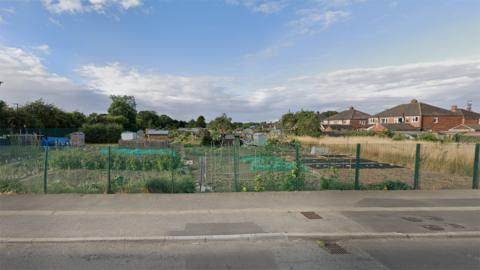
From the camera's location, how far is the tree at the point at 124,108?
77250 millimetres

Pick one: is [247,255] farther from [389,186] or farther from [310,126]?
[310,126]

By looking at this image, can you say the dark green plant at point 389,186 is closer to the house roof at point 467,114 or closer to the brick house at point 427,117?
the brick house at point 427,117

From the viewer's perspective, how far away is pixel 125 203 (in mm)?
6809

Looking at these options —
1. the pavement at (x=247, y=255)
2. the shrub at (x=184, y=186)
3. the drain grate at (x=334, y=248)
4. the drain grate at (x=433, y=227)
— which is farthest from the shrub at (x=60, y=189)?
the drain grate at (x=433, y=227)

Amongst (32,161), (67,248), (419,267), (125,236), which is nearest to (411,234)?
(419,267)

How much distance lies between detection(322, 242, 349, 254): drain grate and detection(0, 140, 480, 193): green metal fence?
12.2 ft

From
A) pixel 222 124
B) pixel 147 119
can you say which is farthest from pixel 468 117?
pixel 147 119

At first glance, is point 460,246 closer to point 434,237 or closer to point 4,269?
point 434,237

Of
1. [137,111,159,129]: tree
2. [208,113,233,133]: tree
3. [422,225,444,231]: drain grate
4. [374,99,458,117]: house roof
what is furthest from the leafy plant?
[137,111,159,129]: tree

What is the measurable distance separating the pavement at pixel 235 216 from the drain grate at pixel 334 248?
0.74ft

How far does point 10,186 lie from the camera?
789 centimetres

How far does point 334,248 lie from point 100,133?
1875 inches

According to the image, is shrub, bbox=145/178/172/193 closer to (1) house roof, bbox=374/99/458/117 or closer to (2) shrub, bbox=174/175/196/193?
(2) shrub, bbox=174/175/196/193

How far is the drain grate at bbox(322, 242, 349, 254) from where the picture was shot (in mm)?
4434
